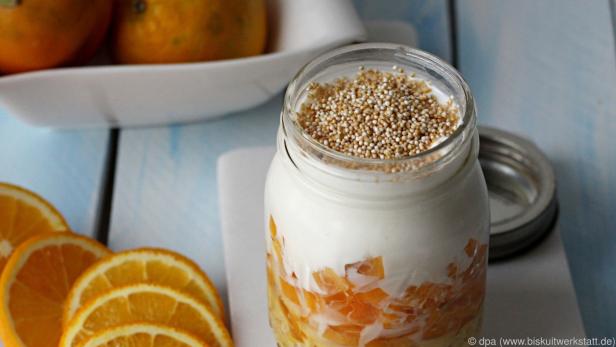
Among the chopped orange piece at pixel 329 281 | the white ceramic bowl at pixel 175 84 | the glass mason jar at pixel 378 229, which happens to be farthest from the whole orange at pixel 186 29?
the chopped orange piece at pixel 329 281

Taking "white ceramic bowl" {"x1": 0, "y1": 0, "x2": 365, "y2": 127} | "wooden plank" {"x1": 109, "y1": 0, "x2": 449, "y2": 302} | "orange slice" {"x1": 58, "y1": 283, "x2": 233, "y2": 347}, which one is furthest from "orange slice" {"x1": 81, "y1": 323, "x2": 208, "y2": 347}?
"white ceramic bowl" {"x1": 0, "y1": 0, "x2": 365, "y2": 127}

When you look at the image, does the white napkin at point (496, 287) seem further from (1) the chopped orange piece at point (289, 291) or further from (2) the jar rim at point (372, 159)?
(2) the jar rim at point (372, 159)

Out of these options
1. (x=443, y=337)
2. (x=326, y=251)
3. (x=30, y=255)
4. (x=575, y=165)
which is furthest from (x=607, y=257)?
(x=30, y=255)

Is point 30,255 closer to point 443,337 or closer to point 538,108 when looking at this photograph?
point 443,337

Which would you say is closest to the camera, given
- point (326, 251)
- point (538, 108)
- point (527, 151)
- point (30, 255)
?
point (326, 251)

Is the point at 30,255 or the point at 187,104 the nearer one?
the point at 30,255

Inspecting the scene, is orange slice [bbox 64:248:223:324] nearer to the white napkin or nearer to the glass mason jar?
the white napkin

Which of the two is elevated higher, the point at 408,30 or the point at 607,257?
the point at 408,30
